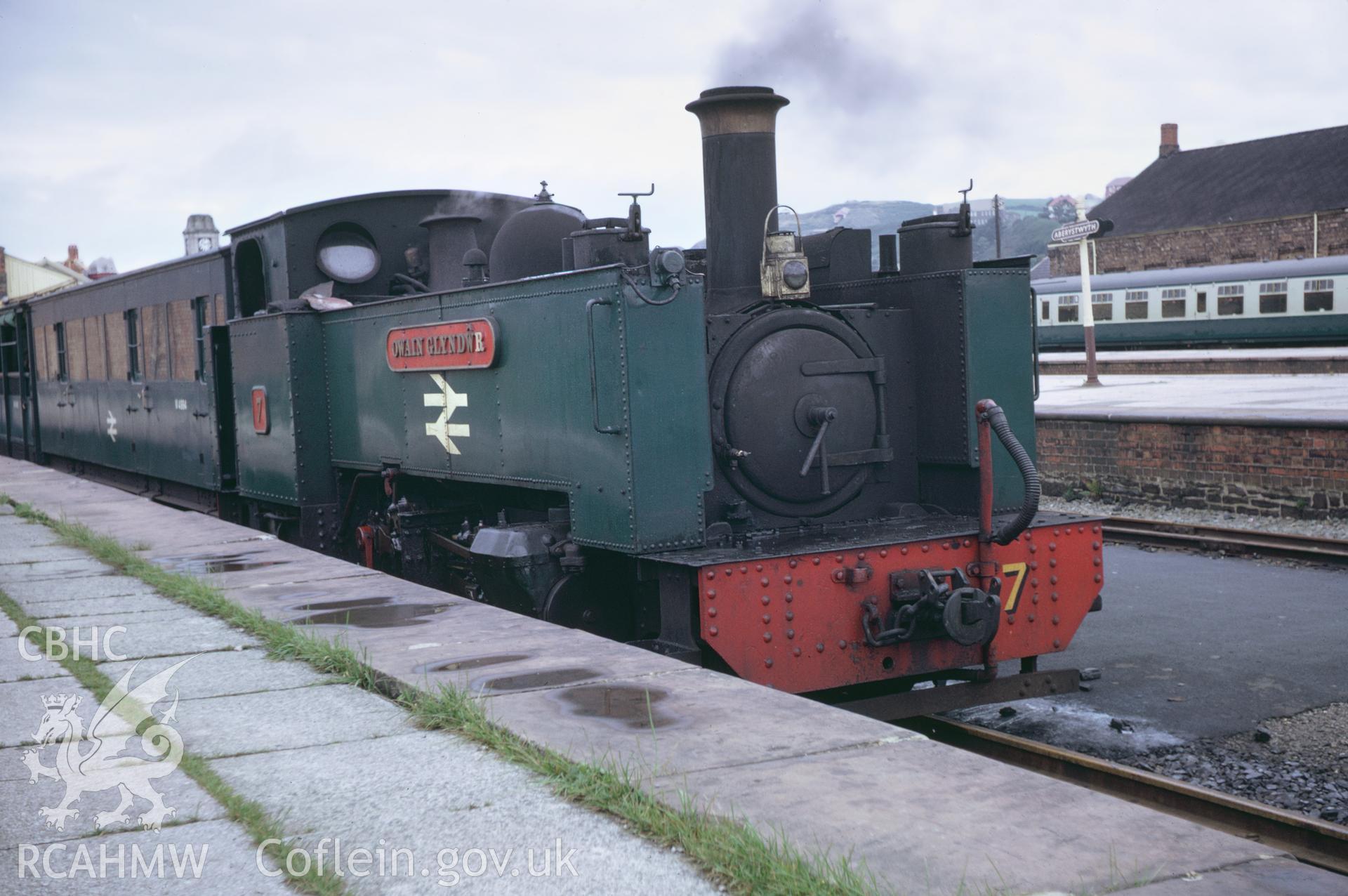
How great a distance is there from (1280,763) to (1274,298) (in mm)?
27773

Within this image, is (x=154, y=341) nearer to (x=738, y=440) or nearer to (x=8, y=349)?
(x=738, y=440)

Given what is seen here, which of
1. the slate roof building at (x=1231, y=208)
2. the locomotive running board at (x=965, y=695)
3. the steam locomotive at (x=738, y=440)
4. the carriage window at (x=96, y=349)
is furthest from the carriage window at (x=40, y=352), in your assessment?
the slate roof building at (x=1231, y=208)

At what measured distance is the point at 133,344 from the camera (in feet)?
43.6

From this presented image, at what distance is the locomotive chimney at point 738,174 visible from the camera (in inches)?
235

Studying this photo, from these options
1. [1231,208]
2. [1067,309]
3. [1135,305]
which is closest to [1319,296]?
[1135,305]

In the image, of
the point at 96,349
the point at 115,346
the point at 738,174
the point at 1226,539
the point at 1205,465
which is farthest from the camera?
the point at 96,349

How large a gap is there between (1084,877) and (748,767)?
102 centimetres

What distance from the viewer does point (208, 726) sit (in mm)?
4043

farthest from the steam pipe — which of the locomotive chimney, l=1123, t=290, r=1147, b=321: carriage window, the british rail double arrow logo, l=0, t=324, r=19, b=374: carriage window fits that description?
l=1123, t=290, r=1147, b=321: carriage window

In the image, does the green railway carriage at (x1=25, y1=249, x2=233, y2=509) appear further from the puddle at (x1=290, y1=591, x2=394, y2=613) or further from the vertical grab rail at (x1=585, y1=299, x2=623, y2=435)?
the vertical grab rail at (x1=585, y1=299, x2=623, y2=435)

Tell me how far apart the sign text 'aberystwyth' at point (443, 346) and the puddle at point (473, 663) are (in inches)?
77.0

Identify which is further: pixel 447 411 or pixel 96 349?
pixel 96 349

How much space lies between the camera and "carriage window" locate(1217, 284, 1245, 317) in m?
30.4

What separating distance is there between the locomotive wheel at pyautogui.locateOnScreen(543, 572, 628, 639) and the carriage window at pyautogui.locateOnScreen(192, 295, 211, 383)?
5.87 m
